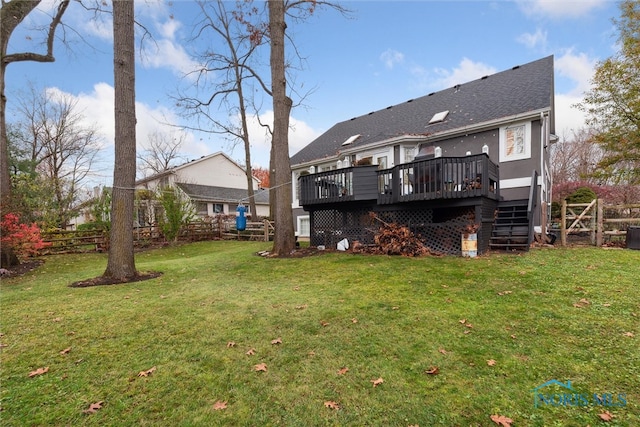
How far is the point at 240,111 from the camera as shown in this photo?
762 inches

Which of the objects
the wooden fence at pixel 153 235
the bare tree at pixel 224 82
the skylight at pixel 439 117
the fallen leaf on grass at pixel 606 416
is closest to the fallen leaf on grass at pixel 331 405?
the fallen leaf on grass at pixel 606 416

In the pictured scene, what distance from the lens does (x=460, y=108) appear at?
1273 centimetres

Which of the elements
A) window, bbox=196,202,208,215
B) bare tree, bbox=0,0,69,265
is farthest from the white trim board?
window, bbox=196,202,208,215

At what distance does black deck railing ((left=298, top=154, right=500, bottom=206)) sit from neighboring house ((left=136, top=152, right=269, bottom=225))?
15760 millimetres

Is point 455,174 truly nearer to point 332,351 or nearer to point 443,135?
point 443,135

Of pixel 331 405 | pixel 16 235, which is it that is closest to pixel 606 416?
pixel 331 405

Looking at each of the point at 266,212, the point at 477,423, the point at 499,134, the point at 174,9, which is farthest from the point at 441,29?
the point at 266,212

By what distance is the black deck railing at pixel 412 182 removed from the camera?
770 cm

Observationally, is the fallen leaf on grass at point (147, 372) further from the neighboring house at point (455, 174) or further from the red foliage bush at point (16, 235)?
the red foliage bush at point (16, 235)

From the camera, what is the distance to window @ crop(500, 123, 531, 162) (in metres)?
9.85

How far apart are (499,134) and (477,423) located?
10993mm

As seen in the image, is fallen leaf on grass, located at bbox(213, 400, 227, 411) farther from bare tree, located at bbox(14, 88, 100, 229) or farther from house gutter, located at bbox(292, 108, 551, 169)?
bare tree, located at bbox(14, 88, 100, 229)

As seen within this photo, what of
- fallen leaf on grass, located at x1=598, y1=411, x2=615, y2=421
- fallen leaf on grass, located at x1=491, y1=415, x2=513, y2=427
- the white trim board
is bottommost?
fallen leaf on grass, located at x1=491, y1=415, x2=513, y2=427

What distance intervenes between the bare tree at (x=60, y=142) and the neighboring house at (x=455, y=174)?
19.1 m
